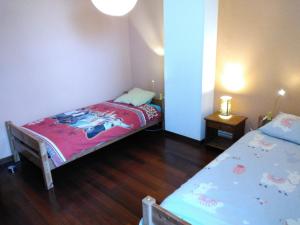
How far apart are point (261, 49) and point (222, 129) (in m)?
1.07

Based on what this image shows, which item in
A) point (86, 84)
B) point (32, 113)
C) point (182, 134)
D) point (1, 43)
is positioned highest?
point (1, 43)

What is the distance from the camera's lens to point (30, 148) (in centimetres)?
270

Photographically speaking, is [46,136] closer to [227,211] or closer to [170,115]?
[170,115]

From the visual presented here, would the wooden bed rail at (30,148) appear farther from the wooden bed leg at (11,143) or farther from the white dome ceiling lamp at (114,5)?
the white dome ceiling lamp at (114,5)

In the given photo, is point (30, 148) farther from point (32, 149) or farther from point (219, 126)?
point (219, 126)

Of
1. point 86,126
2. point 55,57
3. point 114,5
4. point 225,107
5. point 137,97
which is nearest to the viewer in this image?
point 114,5

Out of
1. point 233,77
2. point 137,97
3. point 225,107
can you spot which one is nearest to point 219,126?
point 225,107

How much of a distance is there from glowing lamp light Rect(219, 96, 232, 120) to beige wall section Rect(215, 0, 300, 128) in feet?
0.55

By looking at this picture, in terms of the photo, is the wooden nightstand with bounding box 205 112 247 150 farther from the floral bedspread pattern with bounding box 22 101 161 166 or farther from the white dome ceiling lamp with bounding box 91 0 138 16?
the white dome ceiling lamp with bounding box 91 0 138 16

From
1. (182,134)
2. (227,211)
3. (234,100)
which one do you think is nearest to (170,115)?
(182,134)

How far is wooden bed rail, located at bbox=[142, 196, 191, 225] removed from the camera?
1.35 m

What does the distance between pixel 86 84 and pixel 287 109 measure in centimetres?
287

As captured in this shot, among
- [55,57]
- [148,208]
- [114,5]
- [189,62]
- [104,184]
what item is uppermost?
[114,5]

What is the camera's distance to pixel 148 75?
4.21 m
